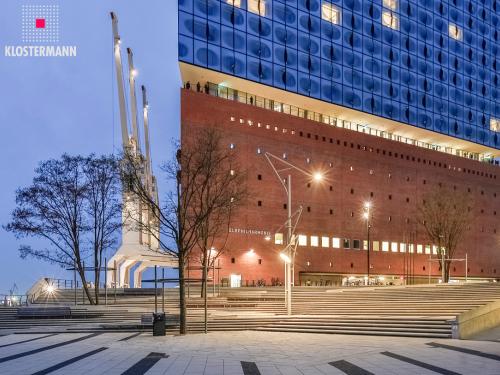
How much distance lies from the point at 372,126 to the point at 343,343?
5583cm

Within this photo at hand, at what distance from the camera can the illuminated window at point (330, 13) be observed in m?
65.6

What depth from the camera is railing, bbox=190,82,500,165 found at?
5844 centimetres

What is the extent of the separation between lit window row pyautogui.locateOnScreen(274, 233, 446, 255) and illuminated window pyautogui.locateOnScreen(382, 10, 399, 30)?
28.3 metres

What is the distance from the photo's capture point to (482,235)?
82.1 metres

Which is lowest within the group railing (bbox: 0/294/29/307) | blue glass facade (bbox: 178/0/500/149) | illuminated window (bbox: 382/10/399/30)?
railing (bbox: 0/294/29/307)

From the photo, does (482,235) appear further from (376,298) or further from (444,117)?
(376,298)

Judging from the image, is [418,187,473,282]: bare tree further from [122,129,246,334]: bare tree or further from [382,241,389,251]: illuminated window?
[122,129,246,334]: bare tree

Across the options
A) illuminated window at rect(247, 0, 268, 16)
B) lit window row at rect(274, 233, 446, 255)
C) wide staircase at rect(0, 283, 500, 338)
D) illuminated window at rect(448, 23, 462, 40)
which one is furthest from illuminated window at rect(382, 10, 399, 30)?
wide staircase at rect(0, 283, 500, 338)

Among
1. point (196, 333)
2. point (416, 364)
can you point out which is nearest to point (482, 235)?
point (196, 333)

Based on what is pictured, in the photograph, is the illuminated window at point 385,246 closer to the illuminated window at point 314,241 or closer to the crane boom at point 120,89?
the illuminated window at point 314,241

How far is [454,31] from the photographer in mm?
81875

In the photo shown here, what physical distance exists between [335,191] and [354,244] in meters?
7.04

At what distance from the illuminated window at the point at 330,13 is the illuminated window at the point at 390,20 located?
8630mm

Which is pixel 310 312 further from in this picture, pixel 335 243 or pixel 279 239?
pixel 335 243
